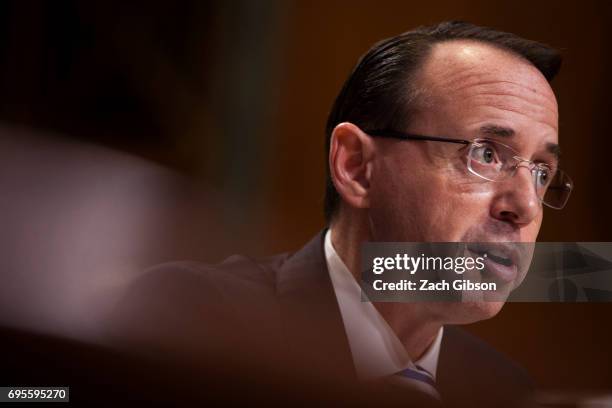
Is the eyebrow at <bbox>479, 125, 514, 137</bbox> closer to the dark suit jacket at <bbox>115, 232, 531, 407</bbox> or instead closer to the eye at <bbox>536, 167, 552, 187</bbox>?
the eye at <bbox>536, 167, 552, 187</bbox>

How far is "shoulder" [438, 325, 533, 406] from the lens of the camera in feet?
4.15

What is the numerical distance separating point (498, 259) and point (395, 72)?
13.6 inches

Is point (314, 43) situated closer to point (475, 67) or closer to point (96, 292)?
point (475, 67)

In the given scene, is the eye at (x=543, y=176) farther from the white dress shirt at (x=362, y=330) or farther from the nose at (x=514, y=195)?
the white dress shirt at (x=362, y=330)

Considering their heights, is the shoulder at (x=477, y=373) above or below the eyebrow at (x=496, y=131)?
below

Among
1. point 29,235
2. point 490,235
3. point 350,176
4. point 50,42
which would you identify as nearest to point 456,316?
point 490,235

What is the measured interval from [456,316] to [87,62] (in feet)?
2.46

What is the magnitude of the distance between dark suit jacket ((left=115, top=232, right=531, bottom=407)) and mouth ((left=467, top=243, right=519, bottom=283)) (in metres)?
0.25

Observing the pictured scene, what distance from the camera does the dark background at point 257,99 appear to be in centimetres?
126

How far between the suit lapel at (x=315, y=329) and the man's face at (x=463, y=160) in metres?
0.13

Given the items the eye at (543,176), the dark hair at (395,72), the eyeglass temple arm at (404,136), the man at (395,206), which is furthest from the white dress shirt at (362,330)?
the eye at (543,176)

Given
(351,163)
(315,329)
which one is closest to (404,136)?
(351,163)

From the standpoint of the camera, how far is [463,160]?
1.18 m

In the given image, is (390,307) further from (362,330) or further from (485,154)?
(485,154)
